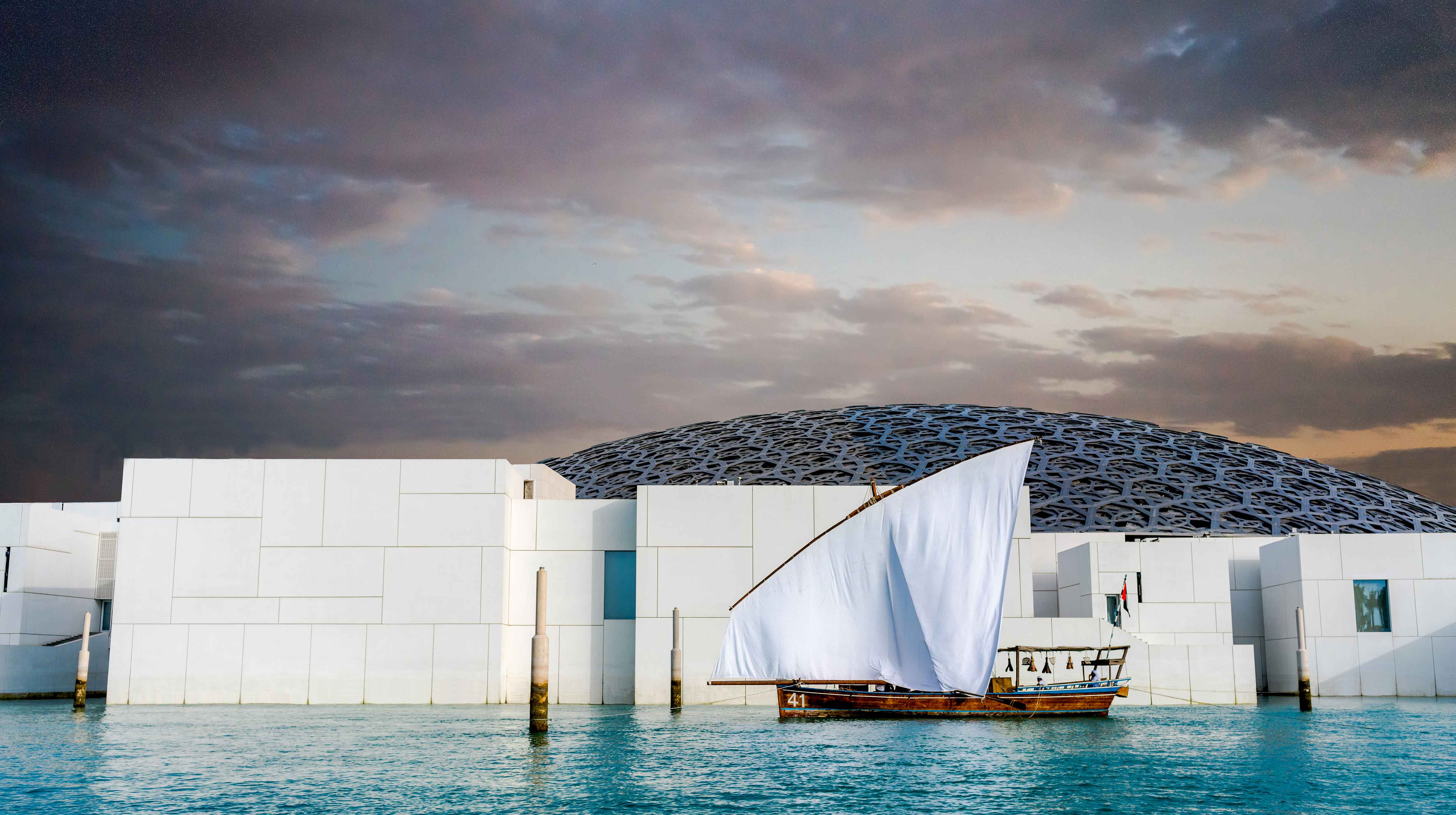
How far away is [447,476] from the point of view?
41.3 m

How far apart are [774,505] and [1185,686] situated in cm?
1413

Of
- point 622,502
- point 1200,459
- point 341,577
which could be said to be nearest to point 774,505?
point 622,502

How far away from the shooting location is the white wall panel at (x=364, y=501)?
4109 cm

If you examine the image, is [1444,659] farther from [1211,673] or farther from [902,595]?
[902,595]

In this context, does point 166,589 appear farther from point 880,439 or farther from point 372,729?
point 880,439

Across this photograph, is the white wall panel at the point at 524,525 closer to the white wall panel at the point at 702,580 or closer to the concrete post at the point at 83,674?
the white wall panel at the point at 702,580

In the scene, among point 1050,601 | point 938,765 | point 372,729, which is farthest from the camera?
point 1050,601

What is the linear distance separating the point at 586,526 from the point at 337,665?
890cm

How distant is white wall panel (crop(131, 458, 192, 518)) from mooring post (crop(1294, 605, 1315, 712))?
34.3 meters

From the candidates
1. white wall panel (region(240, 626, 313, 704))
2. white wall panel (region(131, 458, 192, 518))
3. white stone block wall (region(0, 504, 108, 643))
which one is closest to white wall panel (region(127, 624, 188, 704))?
white wall panel (region(240, 626, 313, 704))

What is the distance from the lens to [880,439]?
231ft

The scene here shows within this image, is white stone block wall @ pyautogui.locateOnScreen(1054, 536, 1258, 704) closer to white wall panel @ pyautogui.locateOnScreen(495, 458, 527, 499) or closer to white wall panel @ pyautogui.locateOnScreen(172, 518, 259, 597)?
white wall panel @ pyautogui.locateOnScreen(495, 458, 527, 499)

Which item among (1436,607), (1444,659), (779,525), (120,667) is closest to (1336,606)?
(1436,607)

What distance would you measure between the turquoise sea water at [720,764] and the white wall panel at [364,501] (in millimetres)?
6494
